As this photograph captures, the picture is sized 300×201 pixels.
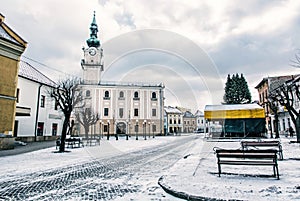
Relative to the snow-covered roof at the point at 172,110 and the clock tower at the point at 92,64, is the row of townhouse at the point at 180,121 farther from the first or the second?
the clock tower at the point at 92,64

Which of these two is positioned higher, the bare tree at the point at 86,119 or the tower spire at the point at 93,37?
the tower spire at the point at 93,37

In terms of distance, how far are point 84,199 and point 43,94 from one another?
2871 cm

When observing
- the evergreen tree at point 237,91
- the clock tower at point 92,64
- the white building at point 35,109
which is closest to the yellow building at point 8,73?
the white building at point 35,109

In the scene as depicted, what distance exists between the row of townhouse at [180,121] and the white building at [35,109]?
40.0m

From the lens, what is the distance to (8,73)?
1673 centimetres

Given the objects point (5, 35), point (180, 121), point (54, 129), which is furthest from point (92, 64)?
point (180, 121)

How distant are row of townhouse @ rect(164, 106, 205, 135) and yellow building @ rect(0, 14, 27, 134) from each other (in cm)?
5261

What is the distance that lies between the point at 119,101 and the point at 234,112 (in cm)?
3221

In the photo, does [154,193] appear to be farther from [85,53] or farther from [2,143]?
[85,53]

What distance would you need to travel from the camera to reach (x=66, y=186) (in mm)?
6199

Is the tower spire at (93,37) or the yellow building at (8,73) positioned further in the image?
the tower spire at (93,37)

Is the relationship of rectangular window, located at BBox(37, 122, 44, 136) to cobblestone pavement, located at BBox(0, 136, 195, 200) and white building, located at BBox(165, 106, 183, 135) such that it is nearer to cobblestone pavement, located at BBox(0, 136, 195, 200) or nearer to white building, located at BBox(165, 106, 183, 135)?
cobblestone pavement, located at BBox(0, 136, 195, 200)

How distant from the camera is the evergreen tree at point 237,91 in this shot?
5503cm

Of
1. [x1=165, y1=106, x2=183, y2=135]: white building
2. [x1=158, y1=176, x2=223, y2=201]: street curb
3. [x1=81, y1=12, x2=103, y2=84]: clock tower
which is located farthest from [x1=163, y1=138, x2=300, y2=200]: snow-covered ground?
[x1=165, y1=106, x2=183, y2=135]: white building
